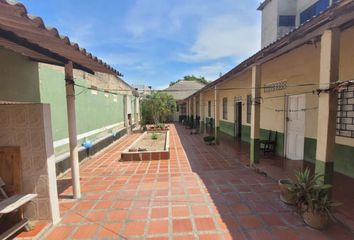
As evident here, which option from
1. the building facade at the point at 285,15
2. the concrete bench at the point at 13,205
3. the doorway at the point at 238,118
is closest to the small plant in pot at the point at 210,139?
the doorway at the point at 238,118

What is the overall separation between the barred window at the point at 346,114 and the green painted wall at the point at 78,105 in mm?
6532

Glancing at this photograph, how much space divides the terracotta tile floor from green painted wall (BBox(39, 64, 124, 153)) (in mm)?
1483

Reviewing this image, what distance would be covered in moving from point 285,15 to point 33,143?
1698 centimetres

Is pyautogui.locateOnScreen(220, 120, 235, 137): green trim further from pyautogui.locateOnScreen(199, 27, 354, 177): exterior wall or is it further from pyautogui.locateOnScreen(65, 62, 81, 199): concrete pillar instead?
pyautogui.locateOnScreen(65, 62, 81, 199): concrete pillar

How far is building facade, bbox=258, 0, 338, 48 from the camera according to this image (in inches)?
534

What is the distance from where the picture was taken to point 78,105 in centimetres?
692

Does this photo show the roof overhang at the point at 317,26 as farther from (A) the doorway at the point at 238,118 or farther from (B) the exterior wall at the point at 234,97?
(A) the doorway at the point at 238,118

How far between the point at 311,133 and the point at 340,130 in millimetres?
905

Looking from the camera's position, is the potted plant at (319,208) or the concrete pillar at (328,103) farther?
the concrete pillar at (328,103)

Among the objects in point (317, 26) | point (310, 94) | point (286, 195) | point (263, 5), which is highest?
point (263, 5)

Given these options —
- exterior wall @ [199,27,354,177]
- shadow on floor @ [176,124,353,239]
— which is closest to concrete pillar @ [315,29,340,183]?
shadow on floor @ [176,124,353,239]

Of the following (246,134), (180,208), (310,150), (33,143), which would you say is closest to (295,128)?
(310,150)

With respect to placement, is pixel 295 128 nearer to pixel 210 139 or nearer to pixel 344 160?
pixel 344 160

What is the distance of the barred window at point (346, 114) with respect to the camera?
4336mm
